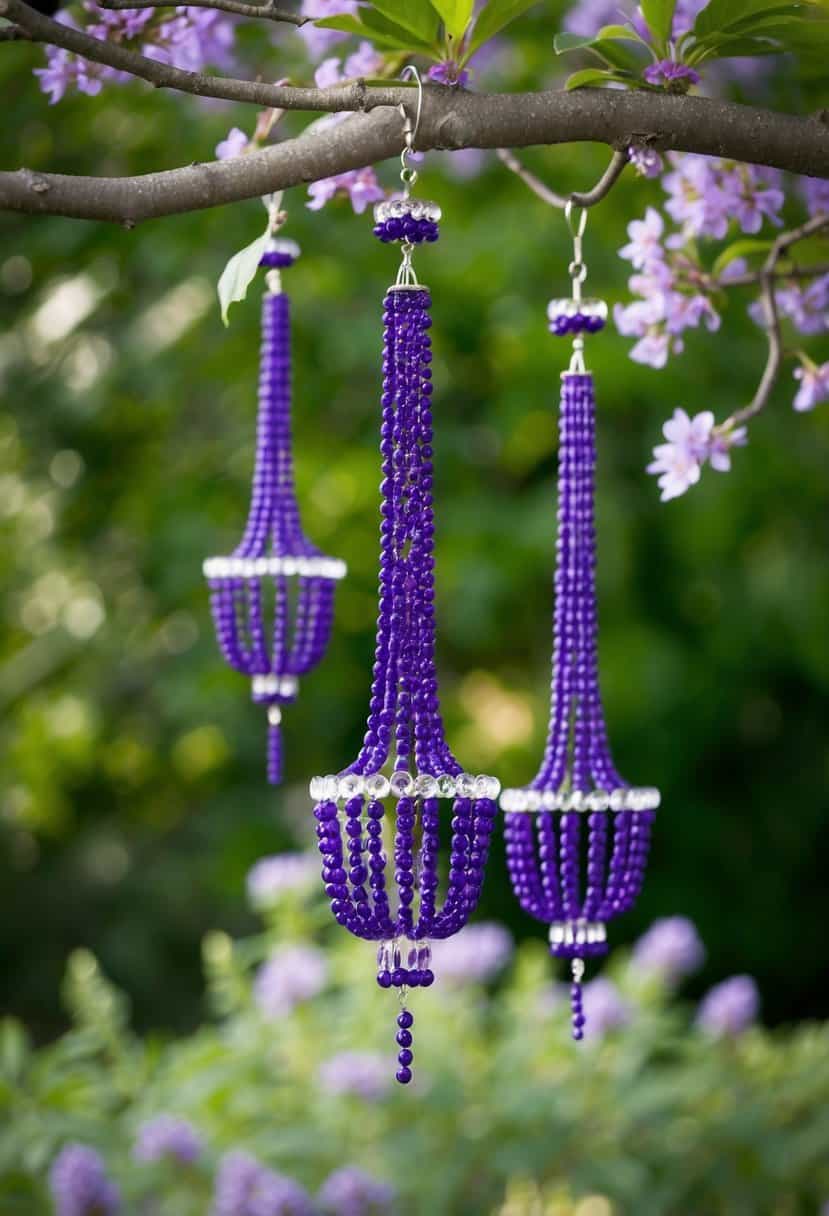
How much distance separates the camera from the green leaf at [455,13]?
1.38 metres

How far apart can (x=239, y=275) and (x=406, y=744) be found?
1.57 ft

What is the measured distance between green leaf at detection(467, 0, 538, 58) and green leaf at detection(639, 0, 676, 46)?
116mm

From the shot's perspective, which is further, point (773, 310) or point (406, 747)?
point (773, 310)

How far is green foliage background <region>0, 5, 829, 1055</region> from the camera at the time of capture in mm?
4121

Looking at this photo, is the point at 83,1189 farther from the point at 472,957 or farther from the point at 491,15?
the point at 491,15

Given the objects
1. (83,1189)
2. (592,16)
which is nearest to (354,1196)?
(83,1189)

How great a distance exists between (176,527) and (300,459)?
42 cm

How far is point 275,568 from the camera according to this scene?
6.53 feet

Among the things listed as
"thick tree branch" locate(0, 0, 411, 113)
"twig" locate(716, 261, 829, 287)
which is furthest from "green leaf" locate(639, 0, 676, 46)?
"twig" locate(716, 261, 829, 287)

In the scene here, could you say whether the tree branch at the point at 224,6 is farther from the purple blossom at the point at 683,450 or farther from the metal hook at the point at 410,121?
the purple blossom at the point at 683,450

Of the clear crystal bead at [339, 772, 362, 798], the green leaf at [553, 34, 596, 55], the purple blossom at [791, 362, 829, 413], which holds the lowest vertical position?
the clear crystal bead at [339, 772, 362, 798]

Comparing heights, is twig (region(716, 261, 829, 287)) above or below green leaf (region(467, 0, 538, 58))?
below

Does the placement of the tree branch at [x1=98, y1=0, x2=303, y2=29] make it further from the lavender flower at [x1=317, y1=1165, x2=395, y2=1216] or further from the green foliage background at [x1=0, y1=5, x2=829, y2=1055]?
the green foliage background at [x1=0, y1=5, x2=829, y2=1055]

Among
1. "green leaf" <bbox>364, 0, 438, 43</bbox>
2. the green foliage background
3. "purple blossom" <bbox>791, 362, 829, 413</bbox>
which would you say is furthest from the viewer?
the green foliage background
